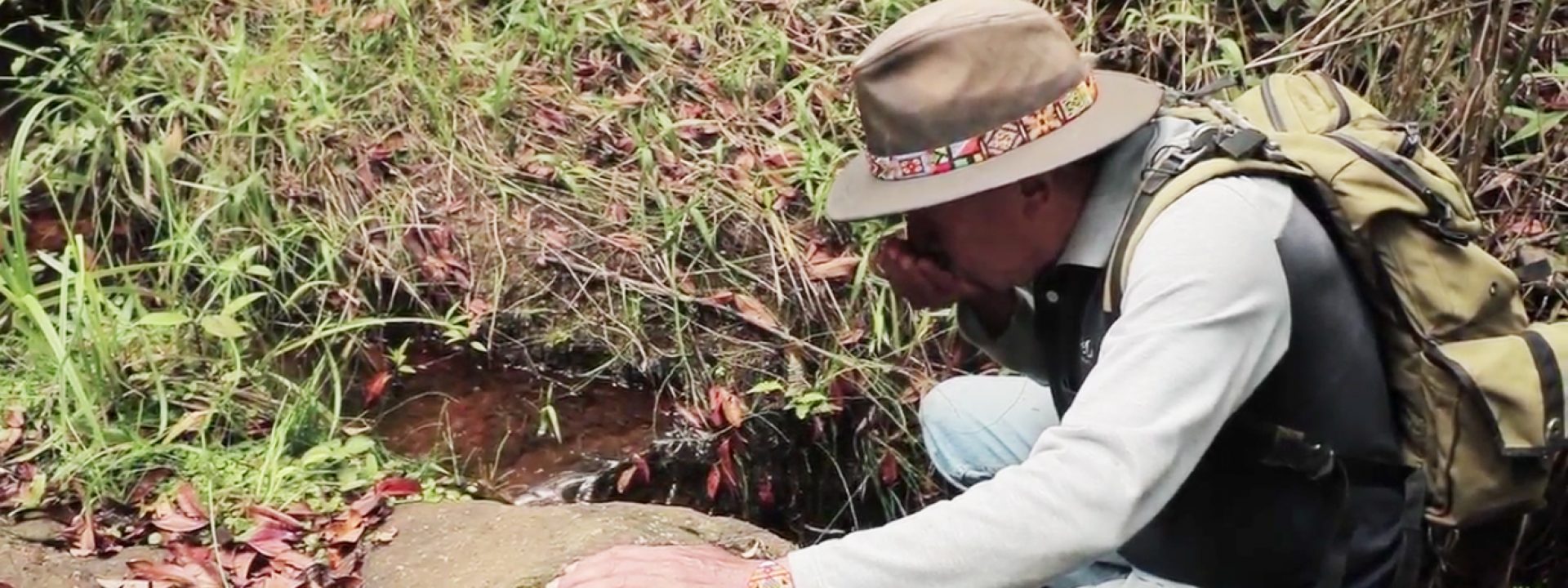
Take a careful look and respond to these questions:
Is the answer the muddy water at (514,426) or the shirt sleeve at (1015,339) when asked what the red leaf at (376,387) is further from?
the shirt sleeve at (1015,339)

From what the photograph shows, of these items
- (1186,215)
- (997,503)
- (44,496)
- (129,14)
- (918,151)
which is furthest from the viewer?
(129,14)

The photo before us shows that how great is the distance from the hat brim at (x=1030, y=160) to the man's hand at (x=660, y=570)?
1.90 ft

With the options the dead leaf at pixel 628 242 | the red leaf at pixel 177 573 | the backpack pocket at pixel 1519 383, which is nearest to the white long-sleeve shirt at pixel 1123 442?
the backpack pocket at pixel 1519 383

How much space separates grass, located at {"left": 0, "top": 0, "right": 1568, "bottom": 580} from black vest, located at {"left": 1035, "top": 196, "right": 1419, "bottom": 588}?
49.5 inches

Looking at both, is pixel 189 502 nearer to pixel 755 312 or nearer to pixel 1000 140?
pixel 755 312

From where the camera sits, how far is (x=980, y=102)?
2100mm

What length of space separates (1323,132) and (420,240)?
260 centimetres

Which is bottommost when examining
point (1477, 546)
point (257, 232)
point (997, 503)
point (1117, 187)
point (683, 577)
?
point (1477, 546)

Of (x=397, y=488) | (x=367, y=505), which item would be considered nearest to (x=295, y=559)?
(x=367, y=505)

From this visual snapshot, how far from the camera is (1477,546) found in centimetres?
336

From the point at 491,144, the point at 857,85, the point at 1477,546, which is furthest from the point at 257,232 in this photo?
the point at 1477,546

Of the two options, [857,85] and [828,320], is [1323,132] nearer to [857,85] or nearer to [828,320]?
[857,85]

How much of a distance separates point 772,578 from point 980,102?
0.74 meters

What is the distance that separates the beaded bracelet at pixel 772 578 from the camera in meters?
1.84
